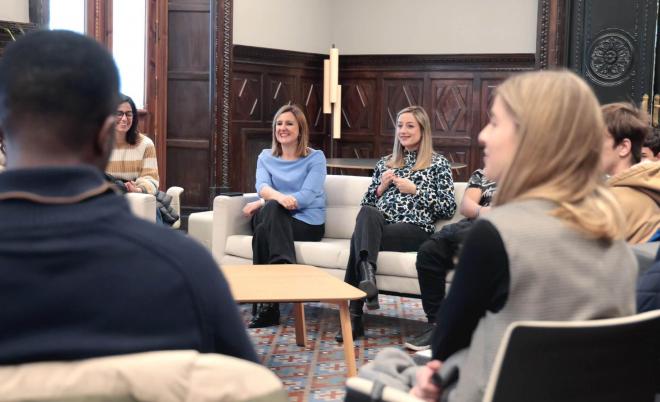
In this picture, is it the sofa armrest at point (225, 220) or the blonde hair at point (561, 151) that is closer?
the blonde hair at point (561, 151)

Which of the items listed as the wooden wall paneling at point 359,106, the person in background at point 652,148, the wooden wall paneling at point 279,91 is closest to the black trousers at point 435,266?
the person in background at point 652,148

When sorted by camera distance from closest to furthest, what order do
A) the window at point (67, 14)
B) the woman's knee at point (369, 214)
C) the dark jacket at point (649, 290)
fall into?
the dark jacket at point (649, 290) < the woman's knee at point (369, 214) < the window at point (67, 14)

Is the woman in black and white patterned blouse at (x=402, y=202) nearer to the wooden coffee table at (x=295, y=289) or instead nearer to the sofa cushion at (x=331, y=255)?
the sofa cushion at (x=331, y=255)

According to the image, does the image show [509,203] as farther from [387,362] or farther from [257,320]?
[257,320]

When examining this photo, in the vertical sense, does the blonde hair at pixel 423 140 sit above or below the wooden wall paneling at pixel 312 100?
below

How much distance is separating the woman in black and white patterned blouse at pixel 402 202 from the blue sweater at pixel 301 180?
0.92 feet

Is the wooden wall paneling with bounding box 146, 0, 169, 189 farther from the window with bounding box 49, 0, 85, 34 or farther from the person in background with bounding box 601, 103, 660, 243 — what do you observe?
the person in background with bounding box 601, 103, 660, 243

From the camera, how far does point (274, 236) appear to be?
4688 mm

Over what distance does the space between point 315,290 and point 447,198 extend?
1.35 m

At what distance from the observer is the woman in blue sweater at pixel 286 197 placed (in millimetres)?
4703

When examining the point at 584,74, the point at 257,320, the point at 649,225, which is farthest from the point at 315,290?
the point at 584,74

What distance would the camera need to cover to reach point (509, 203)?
156 cm

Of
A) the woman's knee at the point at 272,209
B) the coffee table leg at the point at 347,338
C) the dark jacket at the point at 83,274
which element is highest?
the dark jacket at the point at 83,274

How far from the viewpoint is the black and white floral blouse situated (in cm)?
467
